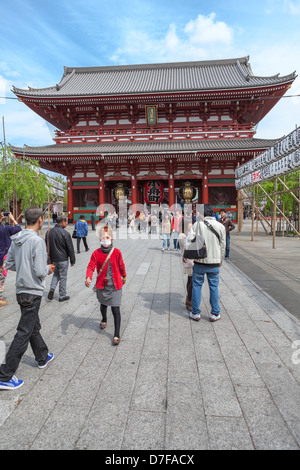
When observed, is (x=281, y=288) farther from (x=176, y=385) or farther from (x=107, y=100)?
(x=107, y=100)

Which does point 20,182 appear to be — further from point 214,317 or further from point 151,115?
point 214,317

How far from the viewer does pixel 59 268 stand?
5.26 meters

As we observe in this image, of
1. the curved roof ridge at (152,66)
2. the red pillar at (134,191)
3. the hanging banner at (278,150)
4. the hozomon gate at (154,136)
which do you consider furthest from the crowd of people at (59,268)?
the curved roof ridge at (152,66)

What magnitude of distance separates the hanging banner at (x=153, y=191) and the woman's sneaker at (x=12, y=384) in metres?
20.1

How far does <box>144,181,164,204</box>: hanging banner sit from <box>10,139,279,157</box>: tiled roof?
10.7ft

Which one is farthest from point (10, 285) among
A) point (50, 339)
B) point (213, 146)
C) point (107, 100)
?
point (107, 100)

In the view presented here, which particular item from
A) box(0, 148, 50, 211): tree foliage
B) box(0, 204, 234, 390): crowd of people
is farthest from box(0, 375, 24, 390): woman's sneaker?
box(0, 148, 50, 211): tree foliage

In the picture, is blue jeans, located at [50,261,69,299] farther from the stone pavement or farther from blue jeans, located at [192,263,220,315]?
blue jeans, located at [192,263,220,315]

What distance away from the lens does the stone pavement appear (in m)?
2.06

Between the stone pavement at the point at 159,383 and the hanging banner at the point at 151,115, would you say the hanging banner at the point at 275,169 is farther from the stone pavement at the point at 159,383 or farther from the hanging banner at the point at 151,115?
the hanging banner at the point at 151,115

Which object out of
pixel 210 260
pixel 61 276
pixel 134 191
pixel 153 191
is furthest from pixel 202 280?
pixel 153 191

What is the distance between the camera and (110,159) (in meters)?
19.9
